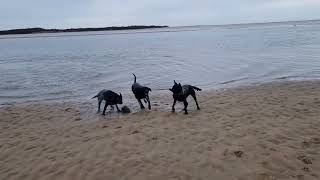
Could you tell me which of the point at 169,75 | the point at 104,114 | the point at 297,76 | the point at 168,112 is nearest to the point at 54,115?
the point at 104,114

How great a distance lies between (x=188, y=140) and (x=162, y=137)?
64 cm

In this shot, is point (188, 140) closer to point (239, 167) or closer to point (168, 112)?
point (239, 167)

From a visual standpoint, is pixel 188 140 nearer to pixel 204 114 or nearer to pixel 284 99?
pixel 204 114

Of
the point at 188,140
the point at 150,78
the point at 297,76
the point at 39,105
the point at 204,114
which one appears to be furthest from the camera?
the point at 150,78

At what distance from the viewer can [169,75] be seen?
21547 millimetres

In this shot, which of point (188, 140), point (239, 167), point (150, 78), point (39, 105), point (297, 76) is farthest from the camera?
point (150, 78)

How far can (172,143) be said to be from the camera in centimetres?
867

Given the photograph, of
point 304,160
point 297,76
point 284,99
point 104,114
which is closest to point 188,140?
point 304,160

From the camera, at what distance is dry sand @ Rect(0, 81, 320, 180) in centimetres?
725

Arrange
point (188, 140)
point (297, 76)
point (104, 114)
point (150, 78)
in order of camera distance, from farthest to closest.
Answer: point (150, 78) < point (297, 76) < point (104, 114) < point (188, 140)

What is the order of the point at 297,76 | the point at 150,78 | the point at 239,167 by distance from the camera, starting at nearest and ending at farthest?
1. the point at 239,167
2. the point at 297,76
3. the point at 150,78

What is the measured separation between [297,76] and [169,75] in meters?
6.49

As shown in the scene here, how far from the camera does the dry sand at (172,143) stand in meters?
7.25

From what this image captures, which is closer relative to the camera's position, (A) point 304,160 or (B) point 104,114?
(A) point 304,160
